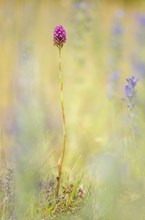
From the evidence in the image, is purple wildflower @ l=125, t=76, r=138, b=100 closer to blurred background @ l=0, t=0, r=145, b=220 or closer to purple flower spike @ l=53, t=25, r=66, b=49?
blurred background @ l=0, t=0, r=145, b=220

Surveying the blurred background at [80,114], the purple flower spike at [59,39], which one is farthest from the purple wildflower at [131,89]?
the purple flower spike at [59,39]

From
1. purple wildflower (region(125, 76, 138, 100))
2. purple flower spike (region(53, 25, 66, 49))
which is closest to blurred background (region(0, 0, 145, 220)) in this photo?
purple wildflower (region(125, 76, 138, 100))

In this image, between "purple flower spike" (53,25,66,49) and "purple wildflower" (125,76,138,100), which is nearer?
"purple flower spike" (53,25,66,49)

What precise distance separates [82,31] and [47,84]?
0.85 meters

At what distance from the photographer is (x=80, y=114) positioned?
3.09m

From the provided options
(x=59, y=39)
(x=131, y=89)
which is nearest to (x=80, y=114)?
(x=131, y=89)

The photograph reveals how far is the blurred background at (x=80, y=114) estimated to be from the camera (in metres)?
1.71

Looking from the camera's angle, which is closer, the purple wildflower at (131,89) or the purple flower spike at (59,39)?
the purple flower spike at (59,39)

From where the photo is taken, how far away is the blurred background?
67.2 inches

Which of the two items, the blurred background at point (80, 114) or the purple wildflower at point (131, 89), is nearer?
the blurred background at point (80, 114)

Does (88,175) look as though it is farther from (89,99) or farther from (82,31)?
(89,99)

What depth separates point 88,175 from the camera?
6.70ft

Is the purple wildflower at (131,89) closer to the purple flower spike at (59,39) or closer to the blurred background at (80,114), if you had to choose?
the blurred background at (80,114)

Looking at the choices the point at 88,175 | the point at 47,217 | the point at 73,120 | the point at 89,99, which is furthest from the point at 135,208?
the point at 89,99
